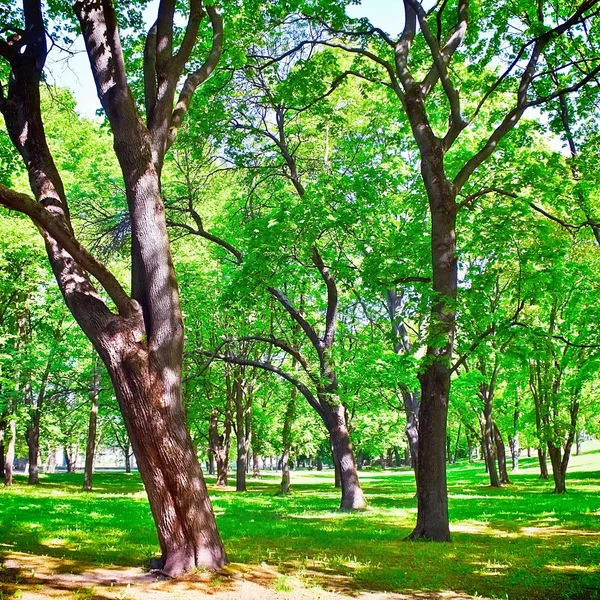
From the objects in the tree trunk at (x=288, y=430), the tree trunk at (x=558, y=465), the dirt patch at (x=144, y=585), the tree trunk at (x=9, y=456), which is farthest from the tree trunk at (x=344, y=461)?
the tree trunk at (x=9, y=456)

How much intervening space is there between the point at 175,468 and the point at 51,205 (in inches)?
149

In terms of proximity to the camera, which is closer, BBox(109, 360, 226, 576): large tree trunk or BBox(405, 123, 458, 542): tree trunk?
BBox(109, 360, 226, 576): large tree trunk

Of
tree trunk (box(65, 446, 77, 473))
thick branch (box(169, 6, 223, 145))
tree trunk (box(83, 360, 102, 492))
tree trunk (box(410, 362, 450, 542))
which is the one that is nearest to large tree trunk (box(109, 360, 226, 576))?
thick branch (box(169, 6, 223, 145))

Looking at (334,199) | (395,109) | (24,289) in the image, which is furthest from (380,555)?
(24,289)

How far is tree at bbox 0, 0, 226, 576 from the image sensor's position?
6.58 metres

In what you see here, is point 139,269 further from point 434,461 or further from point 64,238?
point 434,461

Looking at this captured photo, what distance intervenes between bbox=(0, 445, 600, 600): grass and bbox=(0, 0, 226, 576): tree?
4.43ft

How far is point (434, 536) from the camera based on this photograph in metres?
10.5

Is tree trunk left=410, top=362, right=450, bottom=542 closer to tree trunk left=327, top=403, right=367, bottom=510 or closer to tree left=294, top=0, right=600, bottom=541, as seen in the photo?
tree left=294, top=0, right=600, bottom=541

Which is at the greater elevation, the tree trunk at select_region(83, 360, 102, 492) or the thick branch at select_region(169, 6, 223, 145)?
the thick branch at select_region(169, 6, 223, 145)

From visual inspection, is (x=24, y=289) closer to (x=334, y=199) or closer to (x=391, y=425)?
(x=334, y=199)

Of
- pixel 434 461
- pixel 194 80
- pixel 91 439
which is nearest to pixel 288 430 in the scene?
pixel 91 439

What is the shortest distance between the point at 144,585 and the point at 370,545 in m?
5.50

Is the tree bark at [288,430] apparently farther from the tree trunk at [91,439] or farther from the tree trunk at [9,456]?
the tree trunk at [9,456]
